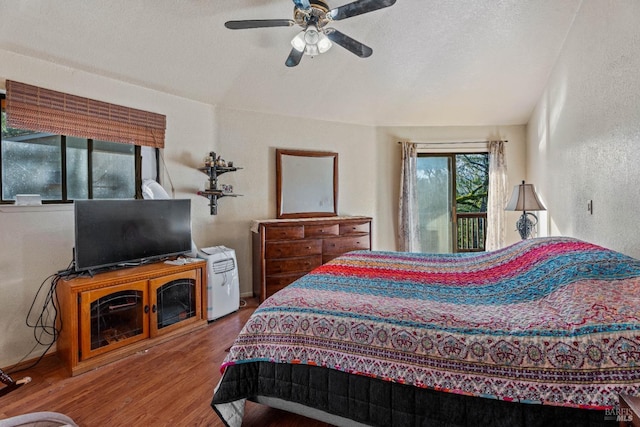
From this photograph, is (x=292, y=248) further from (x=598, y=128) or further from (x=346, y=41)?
(x=598, y=128)

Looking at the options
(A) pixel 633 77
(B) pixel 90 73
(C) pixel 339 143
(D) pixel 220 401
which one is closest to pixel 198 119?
(B) pixel 90 73

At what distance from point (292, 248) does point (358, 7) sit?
254 centimetres

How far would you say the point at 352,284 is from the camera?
1.85 m

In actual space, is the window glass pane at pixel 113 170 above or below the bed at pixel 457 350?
above

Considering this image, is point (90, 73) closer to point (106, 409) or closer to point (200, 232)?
point (200, 232)

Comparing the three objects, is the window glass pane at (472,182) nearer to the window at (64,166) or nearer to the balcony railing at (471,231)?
the balcony railing at (471,231)

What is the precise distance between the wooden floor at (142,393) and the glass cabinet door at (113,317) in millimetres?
159

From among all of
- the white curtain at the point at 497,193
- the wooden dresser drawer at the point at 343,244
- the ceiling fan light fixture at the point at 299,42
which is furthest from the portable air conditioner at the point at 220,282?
the white curtain at the point at 497,193

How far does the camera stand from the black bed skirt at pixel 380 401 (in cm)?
110

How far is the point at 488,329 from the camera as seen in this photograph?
1207 millimetres

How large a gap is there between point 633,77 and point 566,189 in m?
1.30

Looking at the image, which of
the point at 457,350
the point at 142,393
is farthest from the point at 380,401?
the point at 142,393

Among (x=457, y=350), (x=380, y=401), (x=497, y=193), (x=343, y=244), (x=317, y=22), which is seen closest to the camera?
Answer: (x=457, y=350)

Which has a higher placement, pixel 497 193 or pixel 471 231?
pixel 497 193
